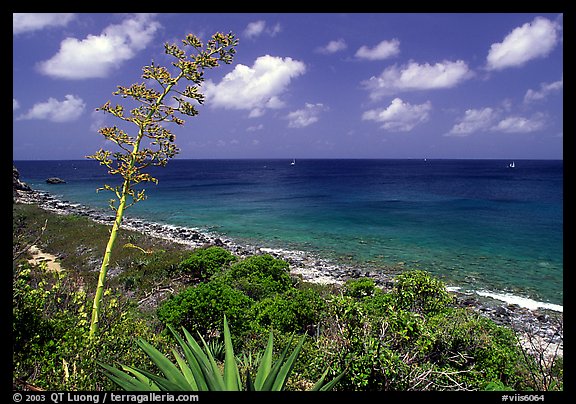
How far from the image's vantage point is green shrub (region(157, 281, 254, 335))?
909cm

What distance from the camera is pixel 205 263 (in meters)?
16.0

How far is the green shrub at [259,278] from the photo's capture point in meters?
12.5

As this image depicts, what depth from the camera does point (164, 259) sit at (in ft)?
64.8

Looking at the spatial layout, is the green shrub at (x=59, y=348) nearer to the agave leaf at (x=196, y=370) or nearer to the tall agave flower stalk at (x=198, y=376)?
the tall agave flower stalk at (x=198, y=376)

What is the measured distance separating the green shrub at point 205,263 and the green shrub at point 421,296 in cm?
947

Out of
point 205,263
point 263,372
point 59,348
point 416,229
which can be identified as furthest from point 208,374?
point 416,229

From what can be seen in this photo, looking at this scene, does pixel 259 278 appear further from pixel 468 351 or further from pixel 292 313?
pixel 468 351

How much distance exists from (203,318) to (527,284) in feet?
59.3

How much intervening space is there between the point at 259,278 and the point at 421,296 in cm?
648

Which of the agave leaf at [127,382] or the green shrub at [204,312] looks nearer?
the agave leaf at [127,382]

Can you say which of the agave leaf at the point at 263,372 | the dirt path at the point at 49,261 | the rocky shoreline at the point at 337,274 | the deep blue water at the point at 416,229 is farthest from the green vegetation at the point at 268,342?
the deep blue water at the point at 416,229

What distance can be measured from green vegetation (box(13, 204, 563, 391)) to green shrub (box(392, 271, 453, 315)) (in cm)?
2

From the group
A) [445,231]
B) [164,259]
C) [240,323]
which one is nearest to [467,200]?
[445,231]
